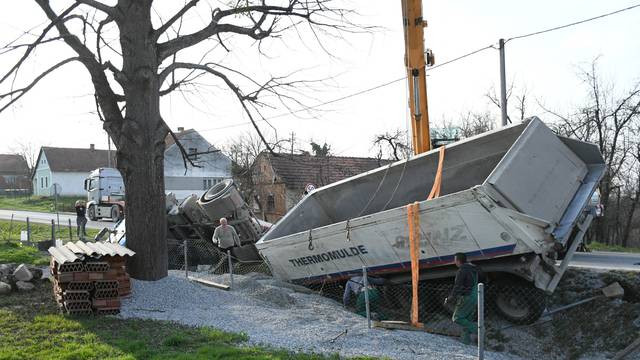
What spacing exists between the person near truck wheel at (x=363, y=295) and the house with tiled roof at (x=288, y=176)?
75.9ft

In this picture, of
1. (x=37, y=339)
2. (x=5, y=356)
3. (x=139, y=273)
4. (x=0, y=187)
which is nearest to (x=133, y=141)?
(x=139, y=273)

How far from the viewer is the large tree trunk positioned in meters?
10.6

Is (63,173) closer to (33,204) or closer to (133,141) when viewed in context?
(33,204)

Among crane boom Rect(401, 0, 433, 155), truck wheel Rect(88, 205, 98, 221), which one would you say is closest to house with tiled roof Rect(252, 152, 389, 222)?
truck wheel Rect(88, 205, 98, 221)

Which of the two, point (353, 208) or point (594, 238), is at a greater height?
point (353, 208)

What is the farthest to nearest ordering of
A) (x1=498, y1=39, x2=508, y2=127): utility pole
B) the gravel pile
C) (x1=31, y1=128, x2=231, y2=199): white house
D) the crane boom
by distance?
(x1=31, y1=128, x2=231, y2=199): white house < (x1=498, y1=39, x2=508, y2=127): utility pole < the crane boom < the gravel pile

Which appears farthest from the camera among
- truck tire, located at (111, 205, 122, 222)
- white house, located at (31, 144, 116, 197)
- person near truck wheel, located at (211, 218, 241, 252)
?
white house, located at (31, 144, 116, 197)

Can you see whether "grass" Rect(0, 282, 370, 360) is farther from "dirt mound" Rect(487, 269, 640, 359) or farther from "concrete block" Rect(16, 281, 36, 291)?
"dirt mound" Rect(487, 269, 640, 359)

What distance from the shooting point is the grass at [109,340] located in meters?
6.61

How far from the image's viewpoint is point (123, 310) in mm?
9156

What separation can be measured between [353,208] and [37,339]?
7.66m

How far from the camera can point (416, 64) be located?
12336mm

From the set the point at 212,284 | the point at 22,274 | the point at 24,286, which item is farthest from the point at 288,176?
the point at 24,286

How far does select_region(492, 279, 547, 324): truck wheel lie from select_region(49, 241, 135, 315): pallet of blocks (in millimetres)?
6280
